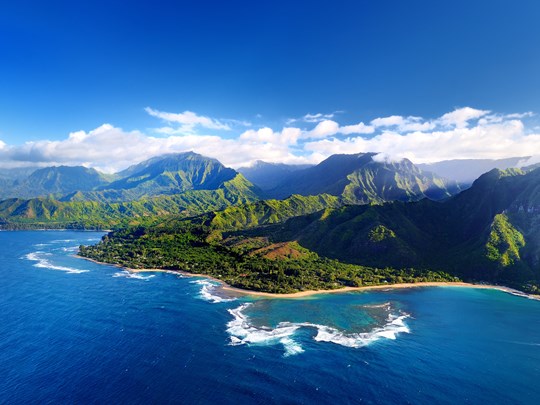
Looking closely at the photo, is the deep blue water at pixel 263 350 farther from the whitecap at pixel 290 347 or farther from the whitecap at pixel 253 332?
the whitecap at pixel 253 332

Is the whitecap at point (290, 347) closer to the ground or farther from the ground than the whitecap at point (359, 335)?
farther from the ground

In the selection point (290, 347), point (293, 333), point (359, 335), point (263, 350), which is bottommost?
point (359, 335)

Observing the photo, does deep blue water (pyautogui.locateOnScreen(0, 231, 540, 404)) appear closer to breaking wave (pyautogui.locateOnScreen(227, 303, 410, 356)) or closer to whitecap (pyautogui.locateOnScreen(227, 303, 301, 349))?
breaking wave (pyautogui.locateOnScreen(227, 303, 410, 356))

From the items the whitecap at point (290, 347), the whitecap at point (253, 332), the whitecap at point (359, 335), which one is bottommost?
the whitecap at point (359, 335)

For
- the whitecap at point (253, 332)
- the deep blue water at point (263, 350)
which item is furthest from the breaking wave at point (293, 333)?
the deep blue water at point (263, 350)

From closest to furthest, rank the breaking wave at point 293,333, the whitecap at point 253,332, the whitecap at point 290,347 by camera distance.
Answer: the whitecap at point 290,347 → the breaking wave at point 293,333 → the whitecap at point 253,332

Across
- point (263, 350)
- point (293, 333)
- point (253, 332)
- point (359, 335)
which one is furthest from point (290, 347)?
point (359, 335)

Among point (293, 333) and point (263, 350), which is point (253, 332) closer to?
point (293, 333)
